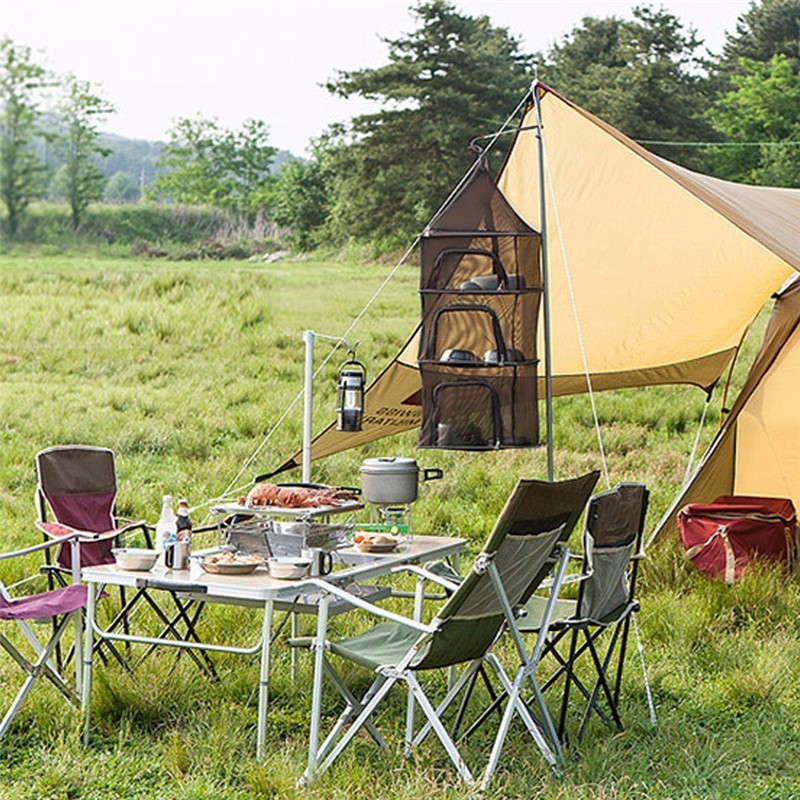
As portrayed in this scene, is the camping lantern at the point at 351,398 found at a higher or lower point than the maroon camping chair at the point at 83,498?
higher

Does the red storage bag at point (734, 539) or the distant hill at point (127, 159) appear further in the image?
the distant hill at point (127, 159)

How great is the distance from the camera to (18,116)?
37.1ft

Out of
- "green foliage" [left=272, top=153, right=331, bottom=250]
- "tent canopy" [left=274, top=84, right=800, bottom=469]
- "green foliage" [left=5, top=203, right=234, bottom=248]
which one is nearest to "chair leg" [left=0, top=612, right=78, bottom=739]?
"tent canopy" [left=274, top=84, right=800, bottom=469]

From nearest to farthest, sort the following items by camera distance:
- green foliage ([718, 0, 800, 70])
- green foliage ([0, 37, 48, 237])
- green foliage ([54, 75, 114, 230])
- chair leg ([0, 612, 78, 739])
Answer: chair leg ([0, 612, 78, 739]) < green foliage ([0, 37, 48, 237]) < green foliage ([54, 75, 114, 230]) < green foliage ([718, 0, 800, 70])

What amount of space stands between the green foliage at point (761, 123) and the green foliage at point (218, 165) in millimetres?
7486

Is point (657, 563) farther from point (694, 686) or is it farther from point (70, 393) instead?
point (70, 393)

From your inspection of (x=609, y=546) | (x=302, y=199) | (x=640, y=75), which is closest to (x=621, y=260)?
(x=609, y=546)

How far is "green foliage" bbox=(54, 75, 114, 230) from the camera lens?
1323 cm

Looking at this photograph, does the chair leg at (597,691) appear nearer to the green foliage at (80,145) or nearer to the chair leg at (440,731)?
the chair leg at (440,731)

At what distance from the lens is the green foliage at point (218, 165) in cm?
2133

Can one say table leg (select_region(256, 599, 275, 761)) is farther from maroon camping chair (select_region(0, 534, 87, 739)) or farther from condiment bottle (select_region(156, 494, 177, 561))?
maroon camping chair (select_region(0, 534, 87, 739))

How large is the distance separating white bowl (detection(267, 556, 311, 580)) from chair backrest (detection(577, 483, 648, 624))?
2.34 feet

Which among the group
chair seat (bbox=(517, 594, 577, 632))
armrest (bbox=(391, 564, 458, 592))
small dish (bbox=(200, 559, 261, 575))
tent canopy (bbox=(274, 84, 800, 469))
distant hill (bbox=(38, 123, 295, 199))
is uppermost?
distant hill (bbox=(38, 123, 295, 199))

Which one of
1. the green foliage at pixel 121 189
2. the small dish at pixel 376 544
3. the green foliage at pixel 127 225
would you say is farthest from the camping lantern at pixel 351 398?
the green foliage at pixel 121 189
